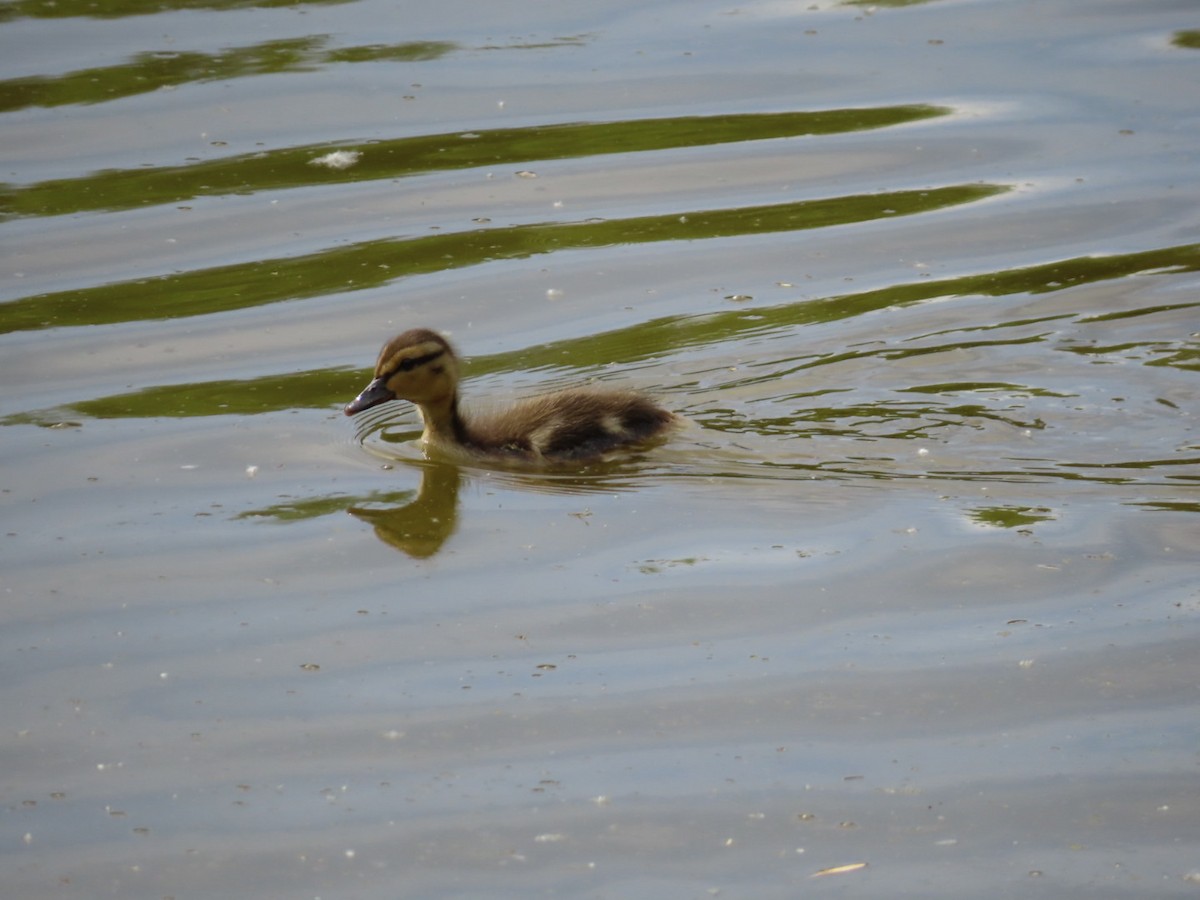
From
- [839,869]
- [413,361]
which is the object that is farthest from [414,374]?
[839,869]

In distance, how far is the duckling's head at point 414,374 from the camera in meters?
6.26

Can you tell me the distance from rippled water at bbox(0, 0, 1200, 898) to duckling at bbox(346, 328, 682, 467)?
136 millimetres

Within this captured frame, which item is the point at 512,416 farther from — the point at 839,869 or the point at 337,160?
the point at 337,160

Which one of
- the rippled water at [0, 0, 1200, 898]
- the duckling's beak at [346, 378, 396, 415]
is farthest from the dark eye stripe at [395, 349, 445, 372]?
the rippled water at [0, 0, 1200, 898]

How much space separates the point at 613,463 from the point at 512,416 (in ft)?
1.40

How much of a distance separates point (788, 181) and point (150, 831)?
5483mm

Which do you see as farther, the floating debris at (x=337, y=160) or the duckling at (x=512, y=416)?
the floating debris at (x=337, y=160)

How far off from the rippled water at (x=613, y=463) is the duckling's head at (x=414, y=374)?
0.22 m

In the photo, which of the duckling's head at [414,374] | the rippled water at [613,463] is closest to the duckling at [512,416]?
the duckling's head at [414,374]

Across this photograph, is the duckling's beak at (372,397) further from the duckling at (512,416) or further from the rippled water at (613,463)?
the rippled water at (613,463)

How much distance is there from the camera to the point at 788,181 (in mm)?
8773

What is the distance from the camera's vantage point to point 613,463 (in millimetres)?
6141

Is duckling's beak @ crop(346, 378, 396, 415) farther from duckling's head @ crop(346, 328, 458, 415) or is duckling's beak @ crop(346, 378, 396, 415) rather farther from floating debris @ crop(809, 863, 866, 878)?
floating debris @ crop(809, 863, 866, 878)

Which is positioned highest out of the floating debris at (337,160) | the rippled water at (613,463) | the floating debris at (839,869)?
the floating debris at (337,160)
